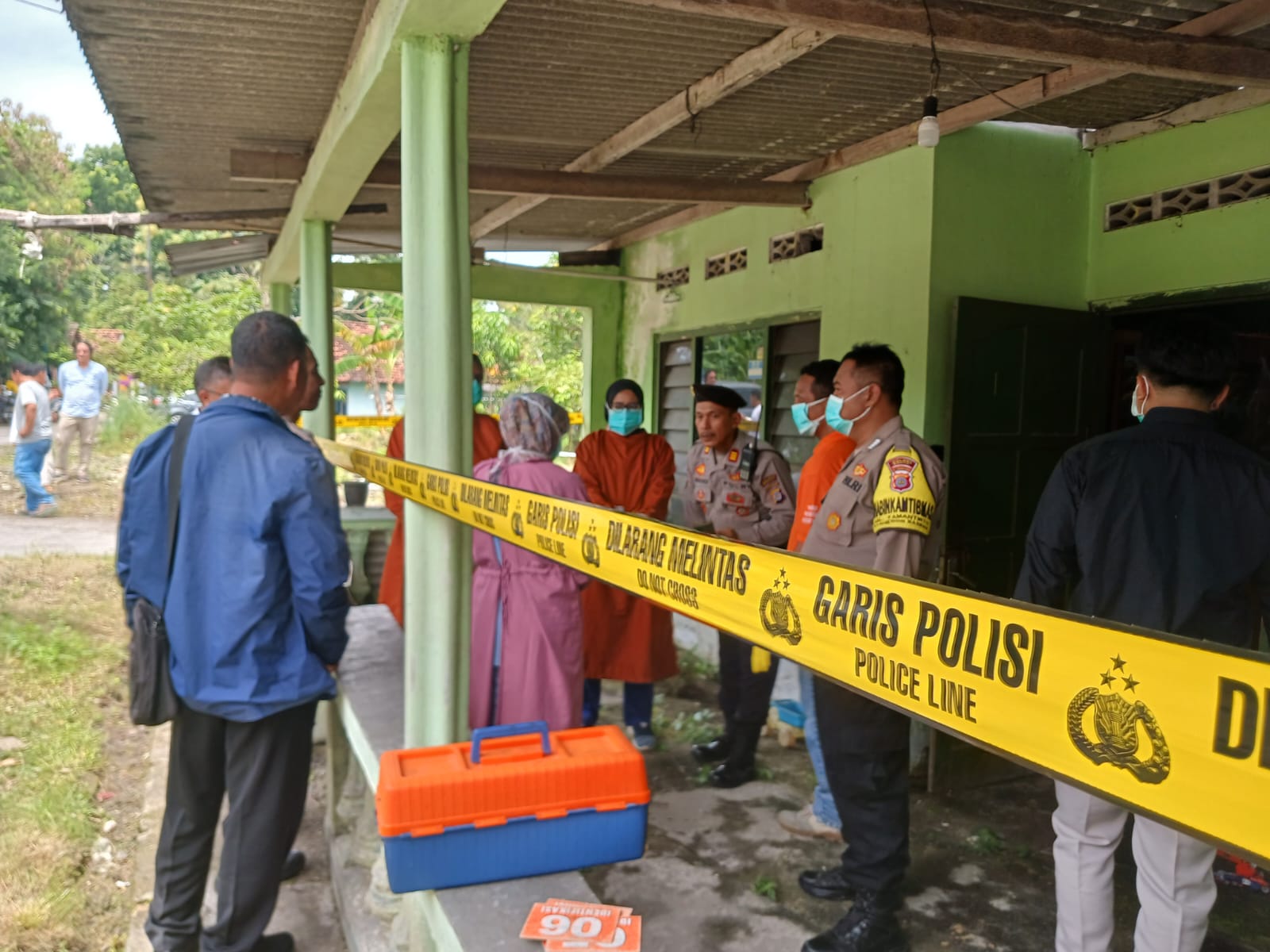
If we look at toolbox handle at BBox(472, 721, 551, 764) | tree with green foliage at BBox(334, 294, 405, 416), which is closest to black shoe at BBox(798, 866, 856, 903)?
toolbox handle at BBox(472, 721, 551, 764)

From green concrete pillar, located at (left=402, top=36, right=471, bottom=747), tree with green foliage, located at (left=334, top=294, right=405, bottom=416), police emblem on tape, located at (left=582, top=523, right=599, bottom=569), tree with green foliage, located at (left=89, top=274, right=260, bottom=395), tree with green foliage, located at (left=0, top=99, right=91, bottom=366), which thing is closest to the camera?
police emblem on tape, located at (left=582, top=523, right=599, bottom=569)

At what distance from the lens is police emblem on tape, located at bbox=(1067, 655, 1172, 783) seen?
80 centimetres

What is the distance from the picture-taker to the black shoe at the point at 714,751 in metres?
4.34

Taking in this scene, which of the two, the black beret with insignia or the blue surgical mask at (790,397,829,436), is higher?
the black beret with insignia

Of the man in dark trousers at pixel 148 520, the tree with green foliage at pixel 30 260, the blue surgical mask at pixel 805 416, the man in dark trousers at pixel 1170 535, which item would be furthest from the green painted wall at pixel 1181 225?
the tree with green foliage at pixel 30 260

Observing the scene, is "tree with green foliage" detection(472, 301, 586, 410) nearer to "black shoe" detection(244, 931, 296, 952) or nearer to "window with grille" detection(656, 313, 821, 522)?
"window with grille" detection(656, 313, 821, 522)

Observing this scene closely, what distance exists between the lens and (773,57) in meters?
3.21

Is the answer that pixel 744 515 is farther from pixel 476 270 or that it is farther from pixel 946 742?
pixel 476 270

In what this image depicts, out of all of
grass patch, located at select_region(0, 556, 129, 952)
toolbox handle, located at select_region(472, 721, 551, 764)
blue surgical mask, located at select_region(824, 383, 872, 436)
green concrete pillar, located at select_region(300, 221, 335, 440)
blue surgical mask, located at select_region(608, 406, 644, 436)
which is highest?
green concrete pillar, located at select_region(300, 221, 335, 440)

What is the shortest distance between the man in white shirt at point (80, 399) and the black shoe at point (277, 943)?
Result: 9359 millimetres

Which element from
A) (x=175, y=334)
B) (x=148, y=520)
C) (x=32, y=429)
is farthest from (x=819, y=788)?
(x=175, y=334)

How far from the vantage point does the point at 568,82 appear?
142 inches

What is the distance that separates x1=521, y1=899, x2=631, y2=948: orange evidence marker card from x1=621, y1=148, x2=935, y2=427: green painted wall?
2839mm

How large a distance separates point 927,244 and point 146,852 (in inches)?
171
